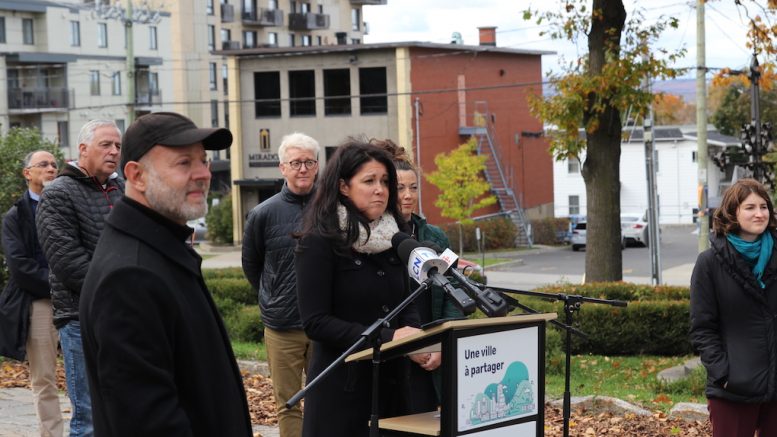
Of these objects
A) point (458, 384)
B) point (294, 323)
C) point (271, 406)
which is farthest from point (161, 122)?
point (271, 406)

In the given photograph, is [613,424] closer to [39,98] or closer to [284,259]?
[284,259]

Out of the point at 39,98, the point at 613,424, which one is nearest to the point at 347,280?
the point at 613,424

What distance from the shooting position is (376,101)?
169ft

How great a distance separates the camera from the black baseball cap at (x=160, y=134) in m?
3.52

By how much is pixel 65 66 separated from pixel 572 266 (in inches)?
1504

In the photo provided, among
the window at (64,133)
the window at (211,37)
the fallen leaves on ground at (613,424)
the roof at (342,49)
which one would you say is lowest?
the fallen leaves on ground at (613,424)

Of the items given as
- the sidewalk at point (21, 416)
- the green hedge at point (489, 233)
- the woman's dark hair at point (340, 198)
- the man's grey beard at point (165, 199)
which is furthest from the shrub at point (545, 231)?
the man's grey beard at point (165, 199)

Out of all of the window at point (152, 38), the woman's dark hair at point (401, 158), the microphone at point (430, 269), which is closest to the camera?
the microphone at point (430, 269)

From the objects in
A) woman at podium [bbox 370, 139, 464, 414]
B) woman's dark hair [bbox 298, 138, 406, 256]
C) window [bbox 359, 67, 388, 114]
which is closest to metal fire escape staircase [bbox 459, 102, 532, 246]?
window [bbox 359, 67, 388, 114]

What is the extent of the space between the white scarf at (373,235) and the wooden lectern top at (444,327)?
2.06 feet

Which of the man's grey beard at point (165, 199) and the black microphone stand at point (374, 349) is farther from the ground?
the man's grey beard at point (165, 199)

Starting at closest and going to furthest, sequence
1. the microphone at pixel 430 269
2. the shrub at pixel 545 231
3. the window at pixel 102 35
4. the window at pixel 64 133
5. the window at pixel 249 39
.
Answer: the microphone at pixel 430 269, the shrub at pixel 545 231, the window at pixel 64 133, the window at pixel 102 35, the window at pixel 249 39

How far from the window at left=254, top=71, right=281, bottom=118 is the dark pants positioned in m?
48.3

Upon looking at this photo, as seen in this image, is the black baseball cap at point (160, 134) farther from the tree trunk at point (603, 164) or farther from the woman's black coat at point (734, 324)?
the tree trunk at point (603, 164)
